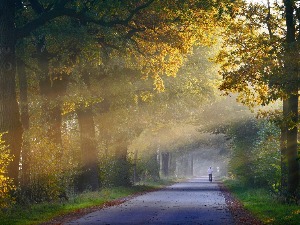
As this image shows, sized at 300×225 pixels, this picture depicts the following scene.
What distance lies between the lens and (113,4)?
2078cm

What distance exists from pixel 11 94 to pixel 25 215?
546 centimetres

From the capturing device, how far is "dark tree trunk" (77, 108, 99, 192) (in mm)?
34562

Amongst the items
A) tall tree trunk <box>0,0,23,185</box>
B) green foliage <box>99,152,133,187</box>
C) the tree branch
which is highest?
the tree branch

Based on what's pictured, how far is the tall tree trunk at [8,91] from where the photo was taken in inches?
845

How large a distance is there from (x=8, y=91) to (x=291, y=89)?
10.5 metres

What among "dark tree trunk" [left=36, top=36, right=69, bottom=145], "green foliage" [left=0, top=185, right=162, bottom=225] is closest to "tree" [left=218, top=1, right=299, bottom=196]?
"green foliage" [left=0, top=185, right=162, bottom=225]

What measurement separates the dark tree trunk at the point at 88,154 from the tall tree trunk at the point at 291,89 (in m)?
14.3

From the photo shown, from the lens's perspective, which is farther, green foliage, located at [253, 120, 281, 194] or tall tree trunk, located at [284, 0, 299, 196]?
green foliage, located at [253, 120, 281, 194]

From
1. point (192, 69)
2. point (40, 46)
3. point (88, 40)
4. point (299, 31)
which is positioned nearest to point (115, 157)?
point (192, 69)

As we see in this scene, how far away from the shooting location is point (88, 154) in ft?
115

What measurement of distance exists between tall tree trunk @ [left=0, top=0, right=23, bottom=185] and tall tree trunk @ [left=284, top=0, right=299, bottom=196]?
10.2 m

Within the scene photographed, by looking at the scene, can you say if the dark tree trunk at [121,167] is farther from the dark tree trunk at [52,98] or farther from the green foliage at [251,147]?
the dark tree trunk at [52,98]

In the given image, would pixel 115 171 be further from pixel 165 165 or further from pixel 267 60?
pixel 165 165

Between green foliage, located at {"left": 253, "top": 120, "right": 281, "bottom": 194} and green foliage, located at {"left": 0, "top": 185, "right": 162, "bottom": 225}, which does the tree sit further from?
green foliage, located at {"left": 0, "top": 185, "right": 162, "bottom": 225}
